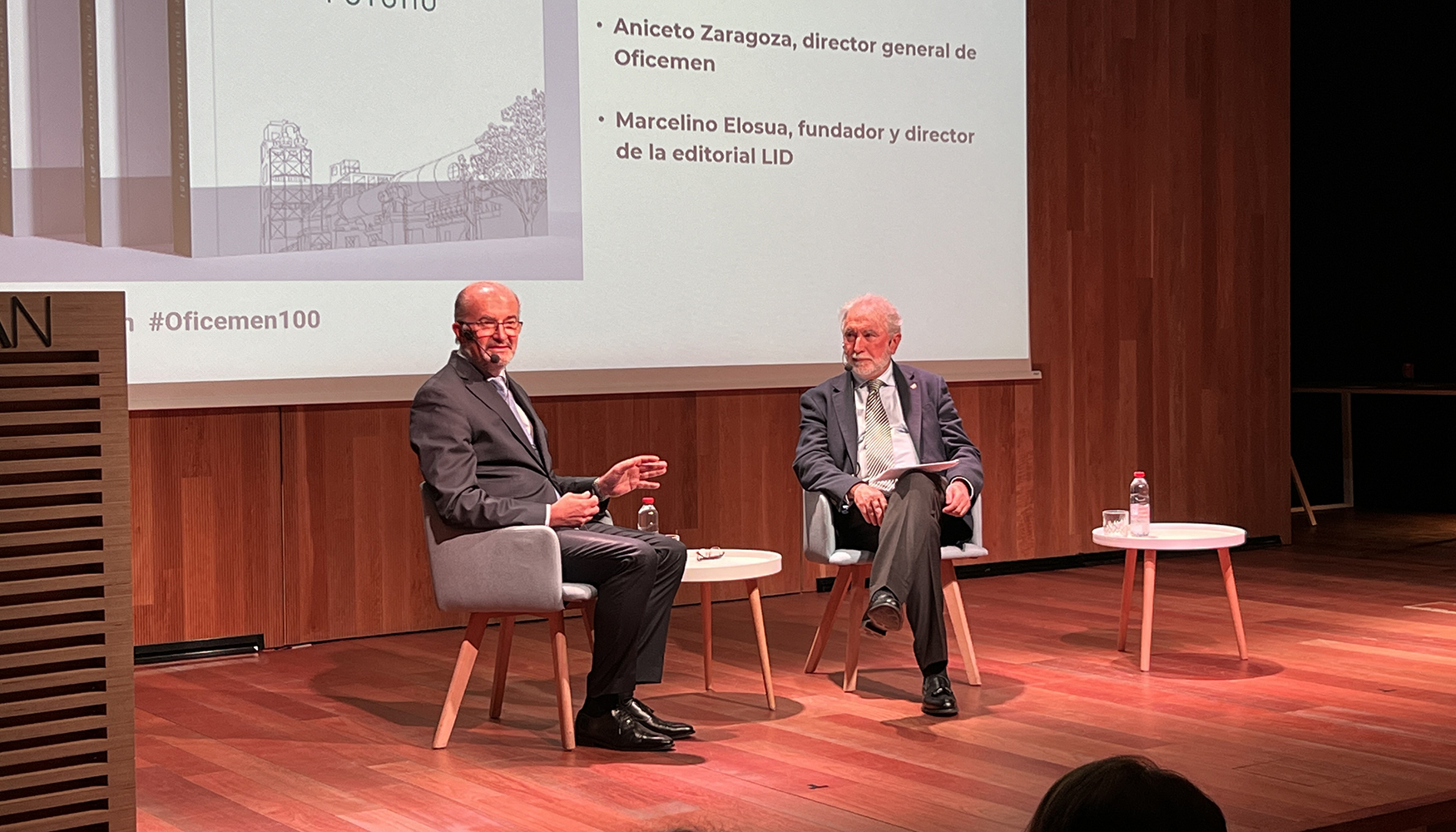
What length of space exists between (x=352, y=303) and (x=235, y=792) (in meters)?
2.17

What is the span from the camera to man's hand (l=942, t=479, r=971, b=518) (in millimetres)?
4543

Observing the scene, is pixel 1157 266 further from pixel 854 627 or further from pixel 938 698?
pixel 938 698

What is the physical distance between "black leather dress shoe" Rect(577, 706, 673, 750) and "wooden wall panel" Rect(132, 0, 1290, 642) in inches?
76.2

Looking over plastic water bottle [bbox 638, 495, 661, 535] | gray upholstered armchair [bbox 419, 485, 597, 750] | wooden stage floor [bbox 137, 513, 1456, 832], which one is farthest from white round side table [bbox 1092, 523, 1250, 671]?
gray upholstered armchair [bbox 419, 485, 597, 750]

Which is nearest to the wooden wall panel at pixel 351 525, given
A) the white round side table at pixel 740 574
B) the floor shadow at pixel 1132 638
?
the white round side table at pixel 740 574

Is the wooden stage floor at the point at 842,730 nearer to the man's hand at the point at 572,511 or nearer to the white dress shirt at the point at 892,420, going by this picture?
the man's hand at the point at 572,511

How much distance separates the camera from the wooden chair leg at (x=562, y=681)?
3951 mm

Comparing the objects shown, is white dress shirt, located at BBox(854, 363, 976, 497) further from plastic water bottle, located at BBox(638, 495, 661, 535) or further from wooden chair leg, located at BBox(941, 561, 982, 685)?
plastic water bottle, located at BBox(638, 495, 661, 535)

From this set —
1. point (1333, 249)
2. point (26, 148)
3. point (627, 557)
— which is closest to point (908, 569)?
point (627, 557)

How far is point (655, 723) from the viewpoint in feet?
13.1

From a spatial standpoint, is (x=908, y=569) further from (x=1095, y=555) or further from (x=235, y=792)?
(x=1095, y=555)

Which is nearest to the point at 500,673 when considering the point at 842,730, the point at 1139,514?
the point at 842,730

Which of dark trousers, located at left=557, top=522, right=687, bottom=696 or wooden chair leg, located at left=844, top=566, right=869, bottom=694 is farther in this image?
wooden chair leg, located at left=844, top=566, right=869, bottom=694

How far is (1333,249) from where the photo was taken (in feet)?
32.9
